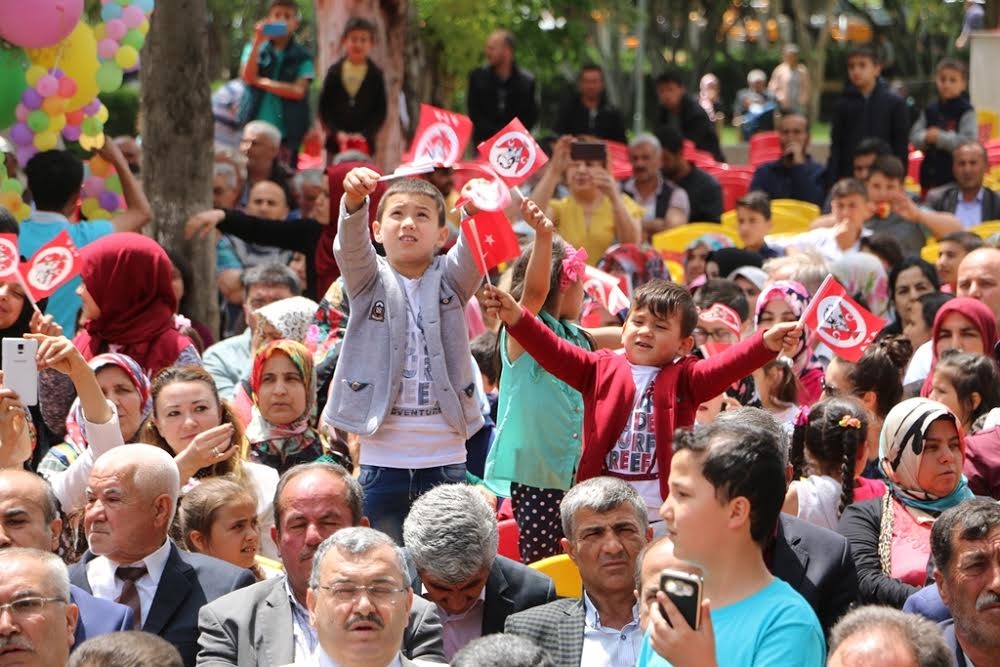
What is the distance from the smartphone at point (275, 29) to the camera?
14.0 m

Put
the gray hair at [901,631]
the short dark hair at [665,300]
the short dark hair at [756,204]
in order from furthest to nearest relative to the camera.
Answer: the short dark hair at [756,204] < the short dark hair at [665,300] < the gray hair at [901,631]

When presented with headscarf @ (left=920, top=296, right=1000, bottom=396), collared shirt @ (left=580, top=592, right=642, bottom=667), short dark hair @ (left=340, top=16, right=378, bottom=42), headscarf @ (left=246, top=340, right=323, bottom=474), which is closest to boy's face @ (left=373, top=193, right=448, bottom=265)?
headscarf @ (left=246, top=340, right=323, bottom=474)

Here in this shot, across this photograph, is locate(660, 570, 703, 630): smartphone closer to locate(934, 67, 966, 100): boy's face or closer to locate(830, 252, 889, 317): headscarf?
locate(830, 252, 889, 317): headscarf

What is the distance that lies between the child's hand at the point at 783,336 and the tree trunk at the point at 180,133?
479 cm

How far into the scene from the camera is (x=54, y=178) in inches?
325

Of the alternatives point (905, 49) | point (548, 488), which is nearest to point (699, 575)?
point (548, 488)

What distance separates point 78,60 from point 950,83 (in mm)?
8274

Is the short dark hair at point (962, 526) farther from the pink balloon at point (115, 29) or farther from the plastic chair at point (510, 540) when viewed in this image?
the pink balloon at point (115, 29)

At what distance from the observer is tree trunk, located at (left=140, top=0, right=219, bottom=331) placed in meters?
9.72

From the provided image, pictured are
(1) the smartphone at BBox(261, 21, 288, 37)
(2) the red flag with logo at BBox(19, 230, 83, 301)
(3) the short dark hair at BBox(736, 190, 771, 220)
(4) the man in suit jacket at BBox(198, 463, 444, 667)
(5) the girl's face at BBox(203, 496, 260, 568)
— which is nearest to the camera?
(4) the man in suit jacket at BBox(198, 463, 444, 667)

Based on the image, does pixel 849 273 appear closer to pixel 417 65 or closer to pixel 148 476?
pixel 148 476

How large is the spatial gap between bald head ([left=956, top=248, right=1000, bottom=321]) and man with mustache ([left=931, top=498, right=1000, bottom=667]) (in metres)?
3.10

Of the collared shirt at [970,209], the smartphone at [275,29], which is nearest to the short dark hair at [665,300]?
the collared shirt at [970,209]

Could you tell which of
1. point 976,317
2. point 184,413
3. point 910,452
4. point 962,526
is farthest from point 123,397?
point 976,317
